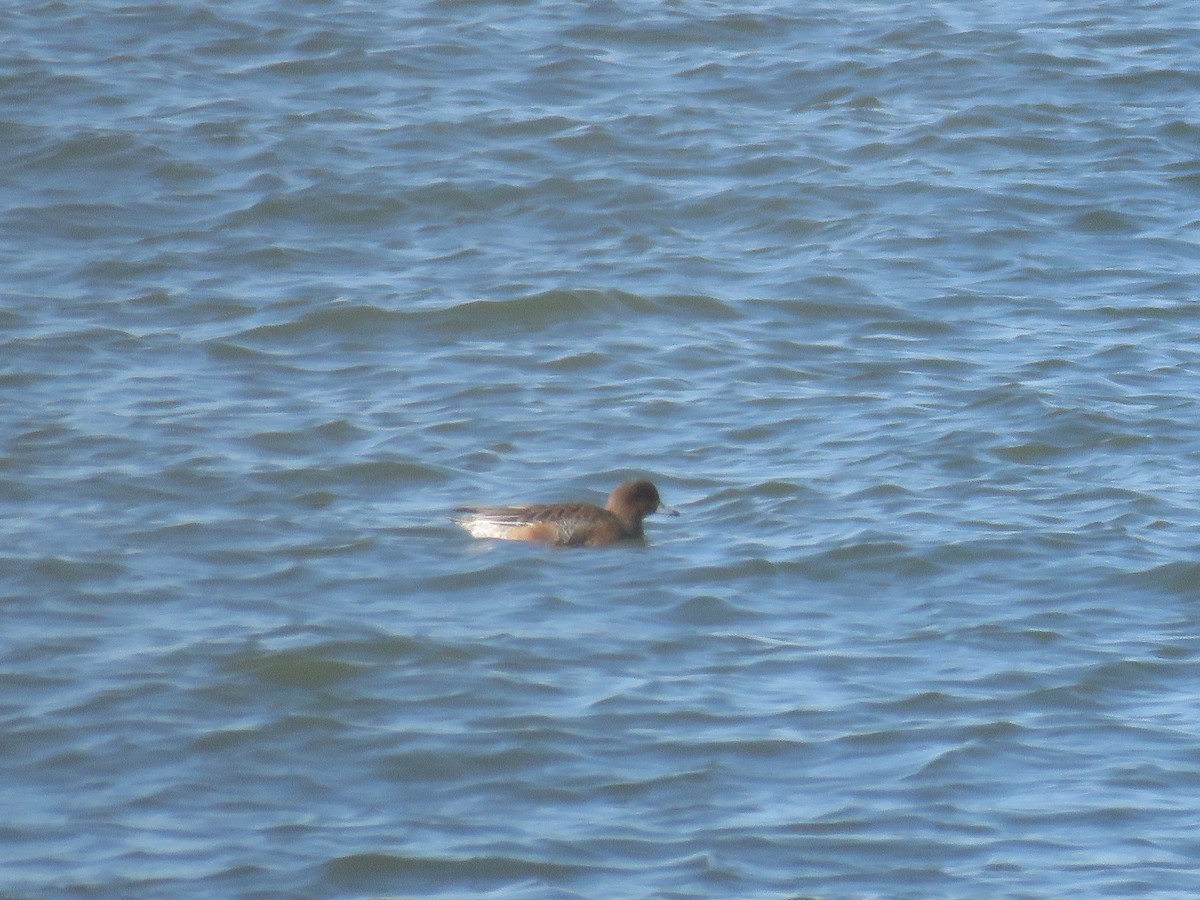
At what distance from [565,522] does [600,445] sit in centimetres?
131

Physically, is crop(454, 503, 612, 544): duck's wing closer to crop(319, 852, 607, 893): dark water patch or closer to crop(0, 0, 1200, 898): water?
crop(0, 0, 1200, 898): water

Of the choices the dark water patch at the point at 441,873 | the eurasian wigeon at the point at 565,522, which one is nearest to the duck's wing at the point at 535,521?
the eurasian wigeon at the point at 565,522

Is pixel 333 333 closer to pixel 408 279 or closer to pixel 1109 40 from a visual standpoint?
pixel 408 279

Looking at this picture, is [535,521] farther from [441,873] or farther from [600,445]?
[441,873]

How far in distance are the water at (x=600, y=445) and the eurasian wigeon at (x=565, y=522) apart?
0.30ft

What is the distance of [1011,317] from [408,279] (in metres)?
3.27

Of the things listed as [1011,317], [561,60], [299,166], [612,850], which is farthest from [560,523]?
[561,60]

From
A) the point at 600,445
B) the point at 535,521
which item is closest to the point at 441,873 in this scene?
the point at 535,521

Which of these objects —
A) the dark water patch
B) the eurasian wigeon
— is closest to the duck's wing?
the eurasian wigeon

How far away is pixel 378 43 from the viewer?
16359mm

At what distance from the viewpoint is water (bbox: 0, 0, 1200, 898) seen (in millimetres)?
6676

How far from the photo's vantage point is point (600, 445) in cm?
A: 1032

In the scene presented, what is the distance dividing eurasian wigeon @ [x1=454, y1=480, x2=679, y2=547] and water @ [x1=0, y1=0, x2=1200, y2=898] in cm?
9

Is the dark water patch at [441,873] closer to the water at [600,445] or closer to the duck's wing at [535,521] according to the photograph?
the water at [600,445]
